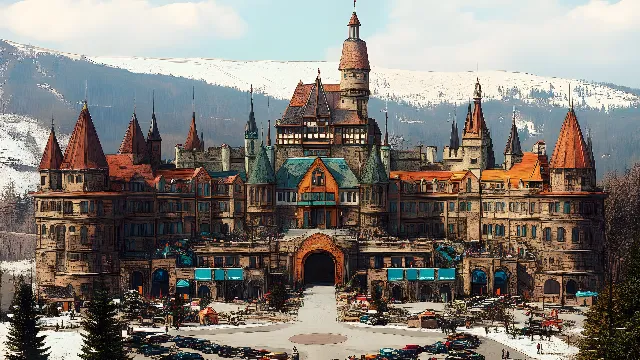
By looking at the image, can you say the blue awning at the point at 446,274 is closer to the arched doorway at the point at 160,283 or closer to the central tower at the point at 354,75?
the arched doorway at the point at 160,283

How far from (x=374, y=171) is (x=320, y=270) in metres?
16.7

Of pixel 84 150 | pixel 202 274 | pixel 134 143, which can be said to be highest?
pixel 134 143

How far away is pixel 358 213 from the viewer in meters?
137

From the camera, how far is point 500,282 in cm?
12338

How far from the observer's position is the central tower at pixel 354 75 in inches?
5812

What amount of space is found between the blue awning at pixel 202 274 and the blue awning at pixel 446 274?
28.3 meters

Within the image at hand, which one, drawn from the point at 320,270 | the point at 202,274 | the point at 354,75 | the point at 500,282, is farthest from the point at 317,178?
the point at 500,282

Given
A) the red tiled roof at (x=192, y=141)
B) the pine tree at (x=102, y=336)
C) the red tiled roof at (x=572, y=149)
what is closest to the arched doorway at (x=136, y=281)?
the red tiled roof at (x=192, y=141)

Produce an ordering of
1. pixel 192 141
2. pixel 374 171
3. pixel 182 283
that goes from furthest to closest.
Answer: pixel 192 141
pixel 374 171
pixel 182 283

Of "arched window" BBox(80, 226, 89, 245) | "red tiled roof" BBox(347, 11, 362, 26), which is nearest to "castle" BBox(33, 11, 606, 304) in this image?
"arched window" BBox(80, 226, 89, 245)

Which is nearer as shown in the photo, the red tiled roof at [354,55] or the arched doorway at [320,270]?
the arched doorway at [320,270]

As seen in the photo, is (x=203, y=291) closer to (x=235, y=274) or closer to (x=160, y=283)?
(x=235, y=274)

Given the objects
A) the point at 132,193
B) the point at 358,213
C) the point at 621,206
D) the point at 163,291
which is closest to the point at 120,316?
the point at 163,291

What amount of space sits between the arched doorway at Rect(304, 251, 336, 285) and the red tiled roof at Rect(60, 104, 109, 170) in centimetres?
2897
